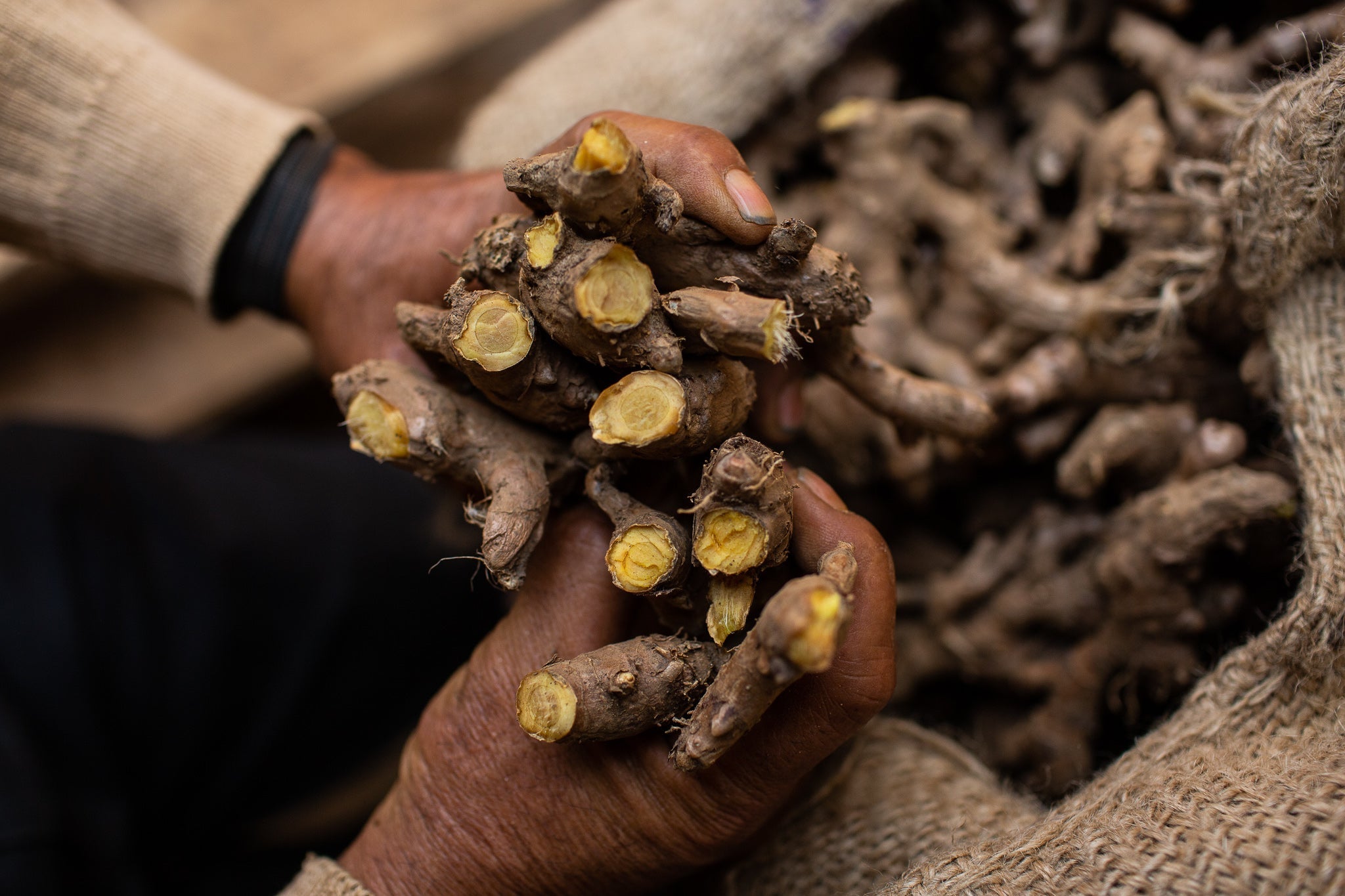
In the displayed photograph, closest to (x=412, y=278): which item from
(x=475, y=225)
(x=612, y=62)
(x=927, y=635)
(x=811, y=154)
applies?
(x=475, y=225)

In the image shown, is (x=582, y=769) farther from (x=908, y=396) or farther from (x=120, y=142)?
(x=120, y=142)

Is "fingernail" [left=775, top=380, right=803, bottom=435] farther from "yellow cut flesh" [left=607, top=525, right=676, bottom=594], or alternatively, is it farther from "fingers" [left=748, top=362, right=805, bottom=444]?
"yellow cut flesh" [left=607, top=525, right=676, bottom=594]

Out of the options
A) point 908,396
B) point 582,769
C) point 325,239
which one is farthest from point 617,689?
point 325,239

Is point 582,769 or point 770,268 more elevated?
point 770,268

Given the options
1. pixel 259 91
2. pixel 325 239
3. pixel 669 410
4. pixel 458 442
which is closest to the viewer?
pixel 669 410

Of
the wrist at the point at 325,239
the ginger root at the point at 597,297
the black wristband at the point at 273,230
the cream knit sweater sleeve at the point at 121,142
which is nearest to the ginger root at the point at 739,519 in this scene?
the ginger root at the point at 597,297

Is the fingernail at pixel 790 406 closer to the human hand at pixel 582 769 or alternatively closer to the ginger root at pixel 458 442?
the human hand at pixel 582 769
